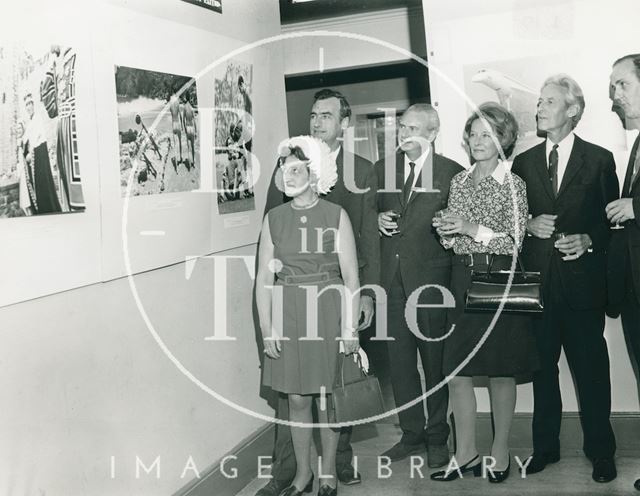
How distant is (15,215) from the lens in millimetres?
2316

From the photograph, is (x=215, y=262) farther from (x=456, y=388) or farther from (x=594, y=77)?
(x=594, y=77)

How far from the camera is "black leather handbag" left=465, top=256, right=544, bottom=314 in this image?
3.45m

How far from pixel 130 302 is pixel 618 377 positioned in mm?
2708

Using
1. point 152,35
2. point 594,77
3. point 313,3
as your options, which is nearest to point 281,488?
point 152,35

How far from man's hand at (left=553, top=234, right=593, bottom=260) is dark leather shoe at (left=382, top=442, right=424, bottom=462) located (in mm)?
1345

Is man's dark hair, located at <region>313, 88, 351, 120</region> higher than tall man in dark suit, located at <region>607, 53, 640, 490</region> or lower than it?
higher

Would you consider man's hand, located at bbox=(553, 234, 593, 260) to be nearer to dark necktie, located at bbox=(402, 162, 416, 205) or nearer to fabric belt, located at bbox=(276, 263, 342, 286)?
dark necktie, located at bbox=(402, 162, 416, 205)

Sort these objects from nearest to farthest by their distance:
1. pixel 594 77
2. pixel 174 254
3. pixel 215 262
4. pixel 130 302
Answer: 1. pixel 130 302
2. pixel 174 254
3. pixel 215 262
4. pixel 594 77

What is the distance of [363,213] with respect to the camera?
12.3 ft

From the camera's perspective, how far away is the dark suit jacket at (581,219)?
3.67m

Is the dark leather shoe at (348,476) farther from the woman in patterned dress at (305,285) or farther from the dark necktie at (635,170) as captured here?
the dark necktie at (635,170)

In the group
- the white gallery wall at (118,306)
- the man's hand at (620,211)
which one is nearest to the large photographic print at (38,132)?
the white gallery wall at (118,306)

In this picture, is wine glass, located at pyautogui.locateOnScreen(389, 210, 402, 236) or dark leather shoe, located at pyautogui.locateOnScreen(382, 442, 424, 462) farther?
dark leather shoe, located at pyautogui.locateOnScreen(382, 442, 424, 462)

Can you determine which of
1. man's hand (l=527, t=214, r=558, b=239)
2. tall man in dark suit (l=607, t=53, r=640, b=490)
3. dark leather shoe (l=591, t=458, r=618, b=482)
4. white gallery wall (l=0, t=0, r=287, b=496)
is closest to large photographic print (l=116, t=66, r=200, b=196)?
white gallery wall (l=0, t=0, r=287, b=496)
